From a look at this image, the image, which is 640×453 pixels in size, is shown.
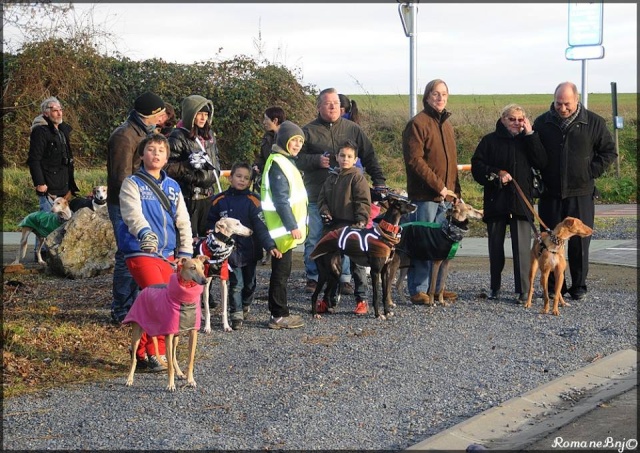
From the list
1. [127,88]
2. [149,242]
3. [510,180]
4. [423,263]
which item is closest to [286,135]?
[149,242]

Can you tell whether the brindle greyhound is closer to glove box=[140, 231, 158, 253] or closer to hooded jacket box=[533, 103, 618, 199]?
hooded jacket box=[533, 103, 618, 199]

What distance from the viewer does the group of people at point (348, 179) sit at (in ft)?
29.2

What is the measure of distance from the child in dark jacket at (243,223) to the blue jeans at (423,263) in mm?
2034

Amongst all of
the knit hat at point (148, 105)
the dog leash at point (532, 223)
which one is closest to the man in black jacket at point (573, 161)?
the dog leash at point (532, 223)

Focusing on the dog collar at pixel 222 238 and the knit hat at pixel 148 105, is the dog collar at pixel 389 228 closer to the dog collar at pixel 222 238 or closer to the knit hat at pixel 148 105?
the dog collar at pixel 222 238

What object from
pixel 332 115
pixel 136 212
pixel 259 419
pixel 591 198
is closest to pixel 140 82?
pixel 332 115

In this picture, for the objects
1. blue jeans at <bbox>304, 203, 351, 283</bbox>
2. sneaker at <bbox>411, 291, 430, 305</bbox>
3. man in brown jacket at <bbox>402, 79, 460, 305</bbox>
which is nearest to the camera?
man in brown jacket at <bbox>402, 79, 460, 305</bbox>

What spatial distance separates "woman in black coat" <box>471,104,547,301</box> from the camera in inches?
406

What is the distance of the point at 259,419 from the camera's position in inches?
238

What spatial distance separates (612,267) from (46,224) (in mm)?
8046

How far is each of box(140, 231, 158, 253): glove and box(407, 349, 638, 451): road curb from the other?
2628 mm

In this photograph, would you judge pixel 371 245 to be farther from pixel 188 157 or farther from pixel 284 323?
pixel 188 157

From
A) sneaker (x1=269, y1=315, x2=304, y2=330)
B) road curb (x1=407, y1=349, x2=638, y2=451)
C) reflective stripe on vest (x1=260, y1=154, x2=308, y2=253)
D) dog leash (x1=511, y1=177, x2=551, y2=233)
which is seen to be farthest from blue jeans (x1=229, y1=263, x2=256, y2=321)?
road curb (x1=407, y1=349, x2=638, y2=451)

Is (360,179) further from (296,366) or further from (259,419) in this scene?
(259,419)
